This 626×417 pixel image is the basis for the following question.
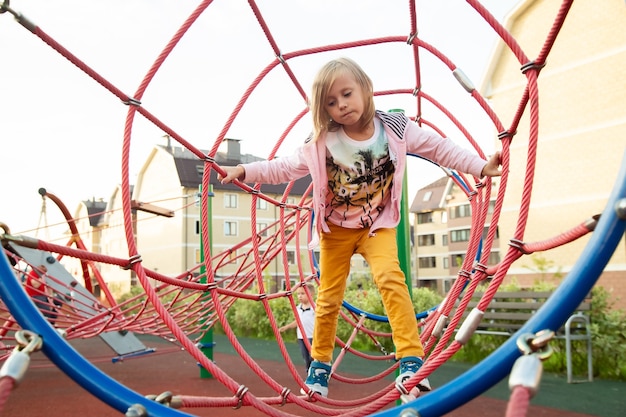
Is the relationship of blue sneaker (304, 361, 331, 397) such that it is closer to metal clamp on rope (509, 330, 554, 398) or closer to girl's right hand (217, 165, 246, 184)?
girl's right hand (217, 165, 246, 184)

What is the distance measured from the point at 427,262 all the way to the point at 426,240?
157cm

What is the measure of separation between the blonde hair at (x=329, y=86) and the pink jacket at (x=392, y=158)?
84 mm

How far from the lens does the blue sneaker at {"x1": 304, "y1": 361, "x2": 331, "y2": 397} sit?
209 centimetres

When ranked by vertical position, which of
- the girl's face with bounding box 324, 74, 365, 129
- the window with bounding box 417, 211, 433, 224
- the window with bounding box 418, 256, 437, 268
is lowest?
the window with bounding box 418, 256, 437, 268

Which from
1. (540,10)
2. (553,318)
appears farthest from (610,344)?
(540,10)

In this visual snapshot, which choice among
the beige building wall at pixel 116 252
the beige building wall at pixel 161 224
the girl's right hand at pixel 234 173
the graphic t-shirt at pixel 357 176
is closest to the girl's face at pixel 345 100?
the graphic t-shirt at pixel 357 176

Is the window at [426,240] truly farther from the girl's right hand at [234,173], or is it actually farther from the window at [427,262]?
the girl's right hand at [234,173]

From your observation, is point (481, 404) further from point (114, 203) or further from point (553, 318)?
point (114, 203)

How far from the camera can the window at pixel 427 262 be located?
36844mm

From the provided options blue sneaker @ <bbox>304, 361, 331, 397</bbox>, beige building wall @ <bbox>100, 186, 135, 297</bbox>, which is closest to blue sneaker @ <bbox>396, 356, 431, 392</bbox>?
blue sneaker @ <bbox>304, 361, 331, 397</bbox>

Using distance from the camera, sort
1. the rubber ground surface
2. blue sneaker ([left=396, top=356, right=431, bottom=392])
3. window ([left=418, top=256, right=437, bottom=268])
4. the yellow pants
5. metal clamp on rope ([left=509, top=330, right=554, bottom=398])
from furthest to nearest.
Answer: window ([left=418, top=256, right=437, bottom=268]) < the rubber ground surface < the yellow pants < blue sneaker ([left=396, top=356, right=431, bottom=392]) < metal clamp on rope ([left=509, top=330, right=554, bottom=398])

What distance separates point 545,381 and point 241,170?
12.7ft

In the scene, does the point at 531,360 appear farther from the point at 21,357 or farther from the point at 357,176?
the point at 357,176

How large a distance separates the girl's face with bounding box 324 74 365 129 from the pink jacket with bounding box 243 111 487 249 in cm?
15
